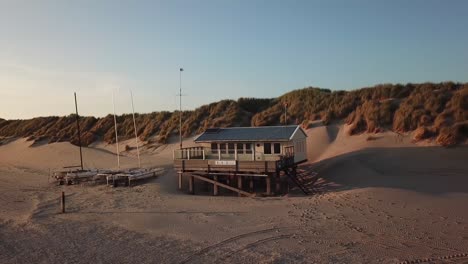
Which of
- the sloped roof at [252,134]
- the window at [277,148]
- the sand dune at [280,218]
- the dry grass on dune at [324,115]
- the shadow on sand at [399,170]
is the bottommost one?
the sand dune at [280,218]

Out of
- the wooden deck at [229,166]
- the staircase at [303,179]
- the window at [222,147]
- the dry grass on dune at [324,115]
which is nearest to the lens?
the wooden deck at [229,166]

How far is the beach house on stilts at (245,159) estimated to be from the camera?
74.4ft

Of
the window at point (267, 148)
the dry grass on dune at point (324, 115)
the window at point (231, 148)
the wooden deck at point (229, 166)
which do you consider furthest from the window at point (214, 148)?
the dry grass on dune at point (324, 115)

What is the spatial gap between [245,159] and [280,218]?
762 centimetres

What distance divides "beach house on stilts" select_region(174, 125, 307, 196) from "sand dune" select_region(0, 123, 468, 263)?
4.92 feet

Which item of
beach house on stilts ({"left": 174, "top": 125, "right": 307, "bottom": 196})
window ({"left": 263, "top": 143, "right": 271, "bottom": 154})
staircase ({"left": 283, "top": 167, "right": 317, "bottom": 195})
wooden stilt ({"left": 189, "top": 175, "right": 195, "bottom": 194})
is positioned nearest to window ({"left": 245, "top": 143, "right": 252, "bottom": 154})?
beach house on stilts ({"left": 174, "top": 125, "right": 307, "bottom": 196})

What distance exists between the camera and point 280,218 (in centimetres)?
1664

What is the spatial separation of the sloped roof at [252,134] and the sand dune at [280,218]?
3.23 metres

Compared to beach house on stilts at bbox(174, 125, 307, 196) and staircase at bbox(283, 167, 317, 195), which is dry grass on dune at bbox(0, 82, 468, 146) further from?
beach house on stilts at bbox(174, 125, 307, 196)

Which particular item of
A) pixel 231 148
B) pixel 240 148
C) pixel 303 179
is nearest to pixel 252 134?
pixel 240 148

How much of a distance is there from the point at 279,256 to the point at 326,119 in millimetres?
23359

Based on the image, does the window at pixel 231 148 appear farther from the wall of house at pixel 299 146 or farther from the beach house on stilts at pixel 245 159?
the wall of house at pixel 299 146

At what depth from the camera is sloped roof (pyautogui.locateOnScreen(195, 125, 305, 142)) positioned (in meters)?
24.0

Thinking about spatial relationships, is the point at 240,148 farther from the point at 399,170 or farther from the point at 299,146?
the point at 399,170
